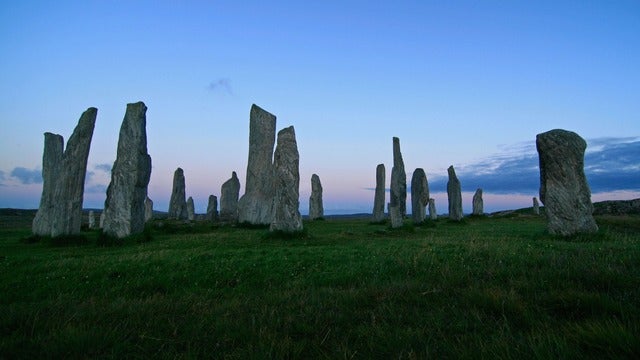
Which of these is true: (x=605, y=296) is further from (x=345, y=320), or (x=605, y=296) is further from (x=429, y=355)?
(x=345, y=320)

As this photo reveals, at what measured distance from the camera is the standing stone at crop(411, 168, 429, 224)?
90.3ft

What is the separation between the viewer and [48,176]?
19.8 m

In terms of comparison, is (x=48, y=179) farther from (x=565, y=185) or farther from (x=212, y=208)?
(x=565, y=185)

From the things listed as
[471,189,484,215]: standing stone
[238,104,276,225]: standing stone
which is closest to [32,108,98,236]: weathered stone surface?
[238,104,276,225]: standing stone

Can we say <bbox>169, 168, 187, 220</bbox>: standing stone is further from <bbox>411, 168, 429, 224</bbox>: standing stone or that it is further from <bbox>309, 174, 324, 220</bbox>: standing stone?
<bbox>411, 168, 429, 224</bbox>: standing stone

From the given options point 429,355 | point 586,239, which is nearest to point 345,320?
point 429,355

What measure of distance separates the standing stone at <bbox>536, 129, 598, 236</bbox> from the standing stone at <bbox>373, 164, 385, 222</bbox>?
69.0ft

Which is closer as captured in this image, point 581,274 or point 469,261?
point 581,274

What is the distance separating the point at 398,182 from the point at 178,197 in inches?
976

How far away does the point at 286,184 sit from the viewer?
18000 millimetres

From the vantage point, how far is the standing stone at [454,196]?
3250 cm

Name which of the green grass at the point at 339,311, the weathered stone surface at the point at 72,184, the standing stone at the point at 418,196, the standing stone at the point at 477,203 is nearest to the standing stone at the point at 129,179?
the weathered stone surface at the point at 72,184

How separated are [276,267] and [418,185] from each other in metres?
21.5

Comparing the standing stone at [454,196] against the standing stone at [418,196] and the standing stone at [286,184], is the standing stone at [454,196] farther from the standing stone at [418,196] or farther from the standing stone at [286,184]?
the standing stone at [286,184]
